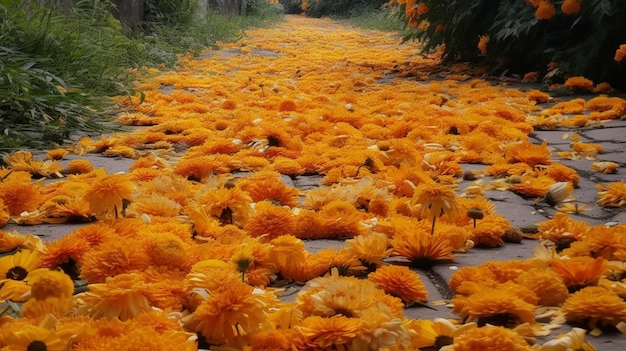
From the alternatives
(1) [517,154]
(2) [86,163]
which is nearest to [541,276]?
(1) [517,154]

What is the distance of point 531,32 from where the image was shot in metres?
5.50

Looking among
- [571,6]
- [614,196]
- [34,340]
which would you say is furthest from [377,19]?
[34,340]

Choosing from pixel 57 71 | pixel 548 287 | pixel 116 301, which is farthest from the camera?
pixel 57 71

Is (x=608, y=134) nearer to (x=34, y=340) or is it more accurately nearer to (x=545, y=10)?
(x=545, y=10)

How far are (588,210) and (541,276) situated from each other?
868 millimetres

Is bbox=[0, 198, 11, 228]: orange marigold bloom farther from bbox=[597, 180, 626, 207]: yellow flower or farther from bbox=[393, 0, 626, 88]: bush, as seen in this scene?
bbox=[393, 0, 626, 88]: bush

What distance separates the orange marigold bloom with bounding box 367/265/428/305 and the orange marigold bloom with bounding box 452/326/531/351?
33 centimetres

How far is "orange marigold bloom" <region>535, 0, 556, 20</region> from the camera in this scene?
15.9 feet

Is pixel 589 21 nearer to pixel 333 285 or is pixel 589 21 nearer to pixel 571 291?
pixel 571 291

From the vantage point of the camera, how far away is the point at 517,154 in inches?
106

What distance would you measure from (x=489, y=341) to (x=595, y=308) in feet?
1.08

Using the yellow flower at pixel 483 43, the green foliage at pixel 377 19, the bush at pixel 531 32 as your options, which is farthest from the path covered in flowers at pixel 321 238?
the green foliage at pixel 377 19

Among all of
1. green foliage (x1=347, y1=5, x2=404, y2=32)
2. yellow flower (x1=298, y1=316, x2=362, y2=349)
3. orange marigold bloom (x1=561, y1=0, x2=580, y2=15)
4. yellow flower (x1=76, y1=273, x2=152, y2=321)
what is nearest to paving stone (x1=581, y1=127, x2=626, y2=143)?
orange marigold bloom (x1=561, y1=0, x2=580, y2=15)

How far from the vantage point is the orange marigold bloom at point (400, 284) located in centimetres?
140
